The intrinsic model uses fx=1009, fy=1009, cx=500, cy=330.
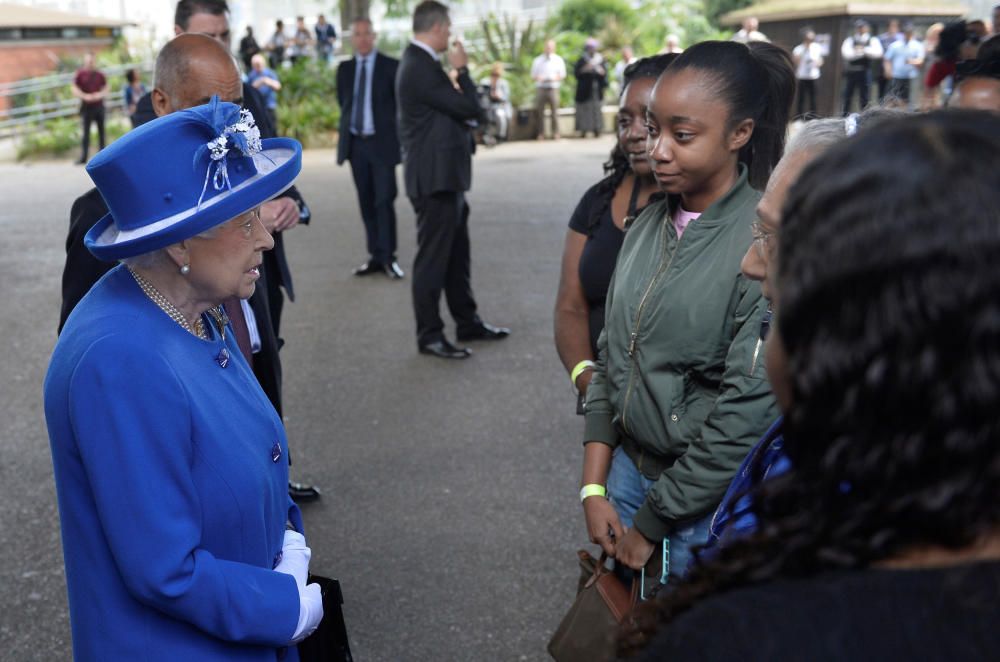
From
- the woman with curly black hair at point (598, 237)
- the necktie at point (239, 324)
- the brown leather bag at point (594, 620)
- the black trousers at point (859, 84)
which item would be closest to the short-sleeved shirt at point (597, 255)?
the woman with curly black hair at point (598, 237)

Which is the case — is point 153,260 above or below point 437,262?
above

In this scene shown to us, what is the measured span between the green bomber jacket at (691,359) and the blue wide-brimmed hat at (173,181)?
3.07 ft

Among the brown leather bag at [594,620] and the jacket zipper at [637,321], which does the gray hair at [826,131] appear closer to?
the jacket zipper at [637,321]

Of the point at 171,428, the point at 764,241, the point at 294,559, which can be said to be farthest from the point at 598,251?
the point at 171,428

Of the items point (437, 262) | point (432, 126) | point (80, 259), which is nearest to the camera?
point (80, 259)

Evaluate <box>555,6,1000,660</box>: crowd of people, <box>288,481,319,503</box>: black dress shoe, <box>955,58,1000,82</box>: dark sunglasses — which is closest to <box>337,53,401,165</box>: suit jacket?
<box>288,481,319,503</box>: black dress shoe

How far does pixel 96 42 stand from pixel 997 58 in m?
39.5

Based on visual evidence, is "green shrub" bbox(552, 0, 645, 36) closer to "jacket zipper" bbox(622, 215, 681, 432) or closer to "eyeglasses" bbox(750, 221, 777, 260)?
"jacket zipper" bbox(622, 215, 681, 432)

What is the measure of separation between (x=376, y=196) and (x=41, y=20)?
32.0m

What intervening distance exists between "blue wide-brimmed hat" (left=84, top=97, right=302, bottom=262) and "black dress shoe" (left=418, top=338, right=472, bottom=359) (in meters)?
4.63

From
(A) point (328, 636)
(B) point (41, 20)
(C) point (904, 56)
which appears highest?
(B) point (41, 20)

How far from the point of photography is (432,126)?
685 cm

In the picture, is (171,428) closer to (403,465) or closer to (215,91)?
(215,91)

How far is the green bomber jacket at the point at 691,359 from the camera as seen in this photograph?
2.27 m
